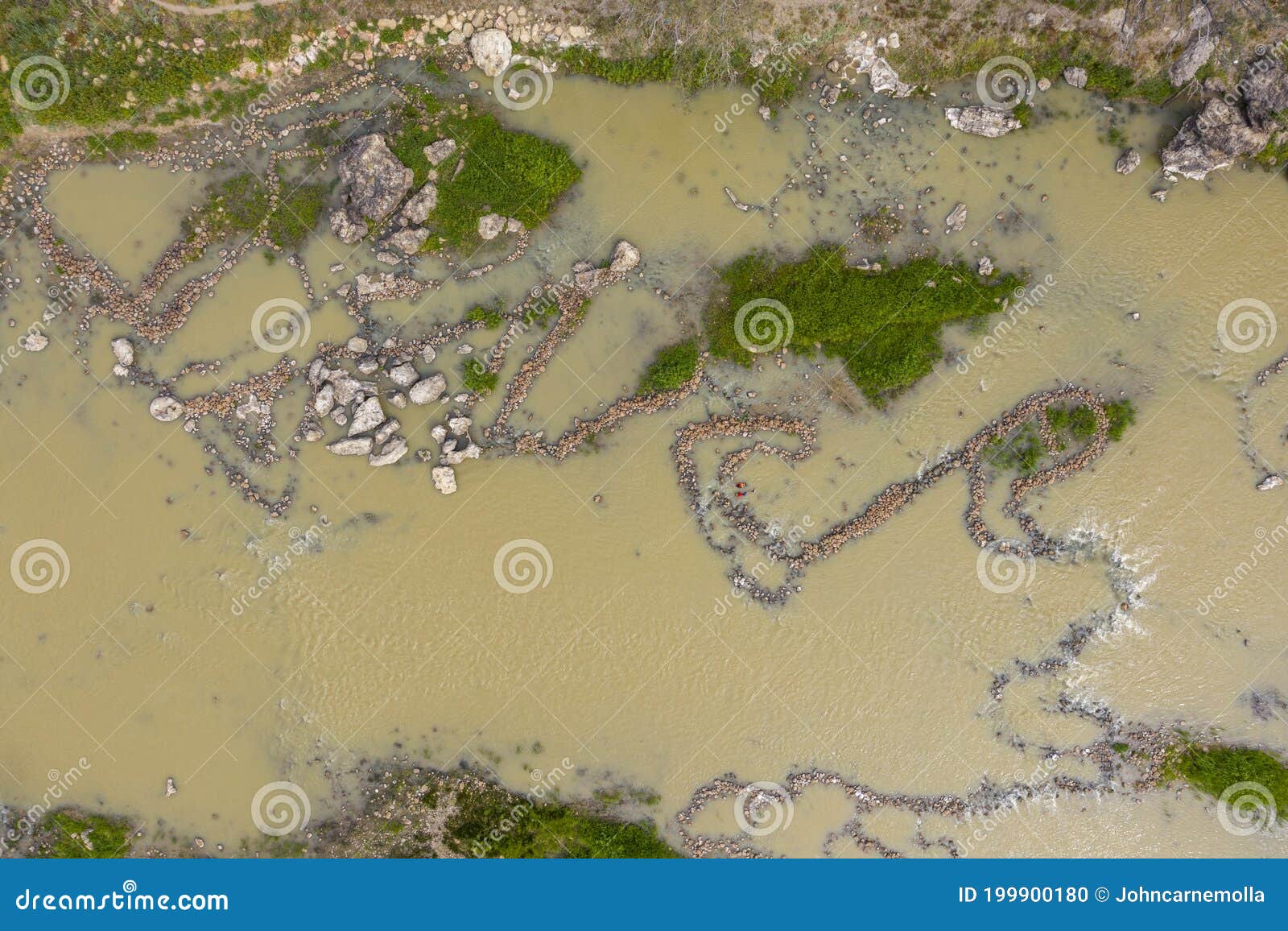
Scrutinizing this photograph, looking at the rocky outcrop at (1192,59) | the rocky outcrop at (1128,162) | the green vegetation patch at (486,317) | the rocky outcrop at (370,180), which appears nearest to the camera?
the rocky outcrop at (1192,59)

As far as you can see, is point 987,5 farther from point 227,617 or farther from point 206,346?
point 227,617

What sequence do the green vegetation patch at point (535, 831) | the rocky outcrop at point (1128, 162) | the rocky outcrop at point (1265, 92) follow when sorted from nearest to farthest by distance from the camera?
the rocky outcrop at point (1265, 92), the rocky outcrop at point (1128, 162), the green vegetation patch at point (535, 831)

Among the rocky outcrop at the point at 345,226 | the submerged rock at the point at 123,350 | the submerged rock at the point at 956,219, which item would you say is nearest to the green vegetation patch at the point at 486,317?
the rocky outcrop at the point at 345,226

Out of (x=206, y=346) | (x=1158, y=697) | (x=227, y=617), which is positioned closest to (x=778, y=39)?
(x=206, y=346)

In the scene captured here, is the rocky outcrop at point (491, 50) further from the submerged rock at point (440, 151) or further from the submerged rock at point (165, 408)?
the submerged rock at point (165, 408)

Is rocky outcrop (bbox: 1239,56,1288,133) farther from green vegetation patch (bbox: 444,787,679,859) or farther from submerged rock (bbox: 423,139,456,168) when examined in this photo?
green vegetation patch (bbox: 444,787,679,859)

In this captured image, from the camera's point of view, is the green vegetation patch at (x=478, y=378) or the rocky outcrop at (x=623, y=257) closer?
the rocky outcrop at (x=623, y=257)

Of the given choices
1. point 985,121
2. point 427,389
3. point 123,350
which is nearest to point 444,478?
point 427,389

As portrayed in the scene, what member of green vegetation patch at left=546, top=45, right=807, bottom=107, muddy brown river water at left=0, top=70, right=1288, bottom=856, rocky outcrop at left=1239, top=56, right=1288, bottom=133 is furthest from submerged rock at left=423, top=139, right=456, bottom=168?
rocky outcrop at left=1239, top=56, right=1288, bottom=133
